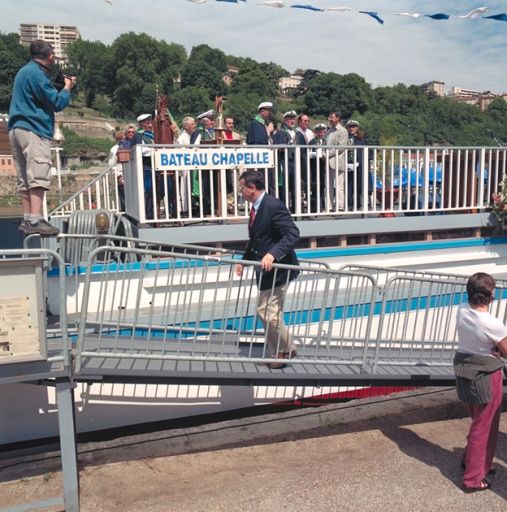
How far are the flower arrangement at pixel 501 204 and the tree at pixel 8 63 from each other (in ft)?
304

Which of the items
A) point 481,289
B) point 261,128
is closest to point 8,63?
point 261,128

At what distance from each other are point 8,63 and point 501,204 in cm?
10100

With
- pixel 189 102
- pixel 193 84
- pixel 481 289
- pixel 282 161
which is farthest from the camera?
pixel 193 84

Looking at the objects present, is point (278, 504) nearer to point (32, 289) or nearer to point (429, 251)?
point (32, 289)

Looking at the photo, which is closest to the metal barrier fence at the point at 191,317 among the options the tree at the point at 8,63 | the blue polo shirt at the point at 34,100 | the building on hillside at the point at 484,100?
the blue polo shirt at the point at 34,100

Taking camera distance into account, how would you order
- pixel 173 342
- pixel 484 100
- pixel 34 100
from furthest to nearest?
1. pixel 484 100
2. pixel 34 100
3. pixel 173 342

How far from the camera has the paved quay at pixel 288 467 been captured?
3.92 metres

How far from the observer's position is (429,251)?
A: 23.5ft

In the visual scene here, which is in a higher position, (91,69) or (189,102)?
(91,69)

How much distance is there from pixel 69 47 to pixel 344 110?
90.3 meters

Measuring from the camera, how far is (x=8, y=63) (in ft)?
308

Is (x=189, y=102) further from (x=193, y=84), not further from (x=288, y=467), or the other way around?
(x=288, y=467)

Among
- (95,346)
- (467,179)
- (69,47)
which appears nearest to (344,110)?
(467,179)

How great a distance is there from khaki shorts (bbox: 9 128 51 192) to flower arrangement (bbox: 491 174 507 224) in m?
5.70
